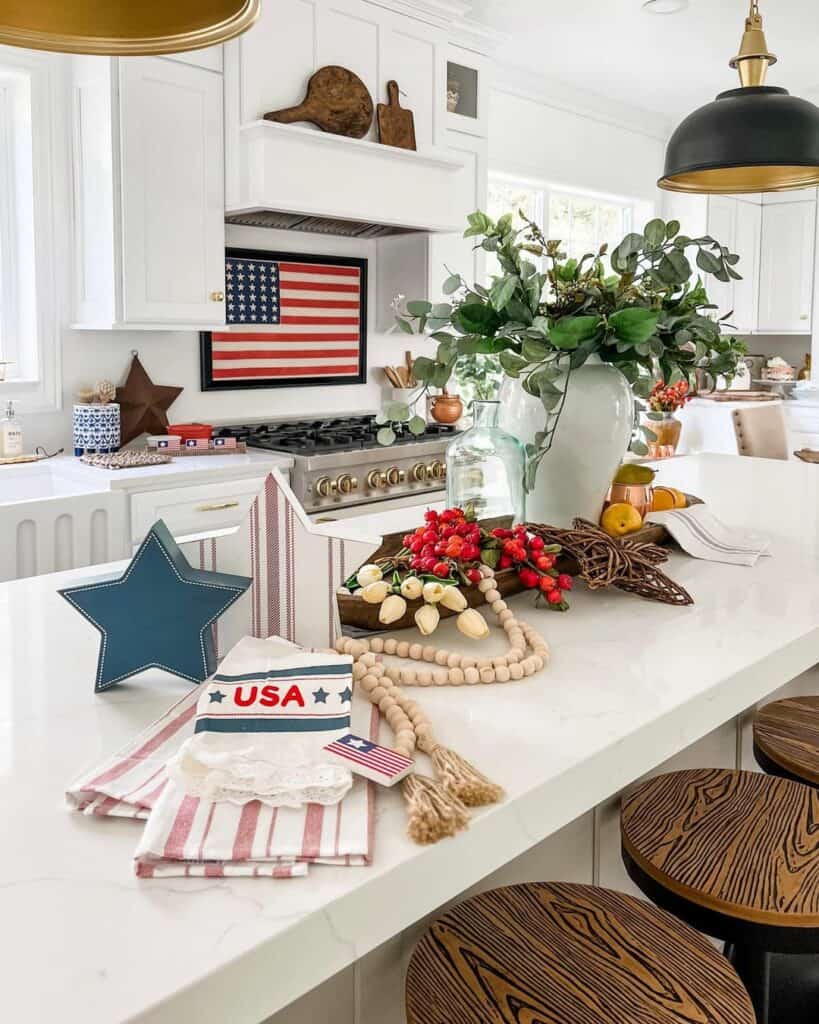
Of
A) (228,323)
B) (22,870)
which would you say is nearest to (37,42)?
(22,870)

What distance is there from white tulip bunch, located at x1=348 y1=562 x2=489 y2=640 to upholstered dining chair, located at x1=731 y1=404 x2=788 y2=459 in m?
4.21

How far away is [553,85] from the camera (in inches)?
216

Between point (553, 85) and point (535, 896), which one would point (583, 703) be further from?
point (553, 85)

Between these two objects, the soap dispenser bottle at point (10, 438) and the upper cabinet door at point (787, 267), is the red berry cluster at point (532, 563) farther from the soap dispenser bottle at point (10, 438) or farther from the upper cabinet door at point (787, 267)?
the upper cabinet door at point (787, 267)

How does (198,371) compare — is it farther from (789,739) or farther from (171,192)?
(789,739)

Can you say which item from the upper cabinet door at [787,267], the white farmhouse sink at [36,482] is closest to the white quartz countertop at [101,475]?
the white farmhouse sink at [36,482]

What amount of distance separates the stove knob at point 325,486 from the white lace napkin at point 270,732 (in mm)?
2516

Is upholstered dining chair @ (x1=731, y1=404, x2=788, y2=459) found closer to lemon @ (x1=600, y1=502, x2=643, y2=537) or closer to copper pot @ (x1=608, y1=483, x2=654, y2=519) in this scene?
copper pot @ (x1=608, y1=483, x2=654, y2=519)

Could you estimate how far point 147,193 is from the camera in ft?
10.6

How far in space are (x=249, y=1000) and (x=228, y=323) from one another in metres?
3.61

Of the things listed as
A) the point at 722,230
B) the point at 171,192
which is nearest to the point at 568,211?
the point at 722,230

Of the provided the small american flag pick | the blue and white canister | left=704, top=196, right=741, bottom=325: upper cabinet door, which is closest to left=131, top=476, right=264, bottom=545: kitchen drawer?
the blue and white canister

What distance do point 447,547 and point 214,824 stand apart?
65 centimetres

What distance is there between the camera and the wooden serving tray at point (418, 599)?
1223mm
